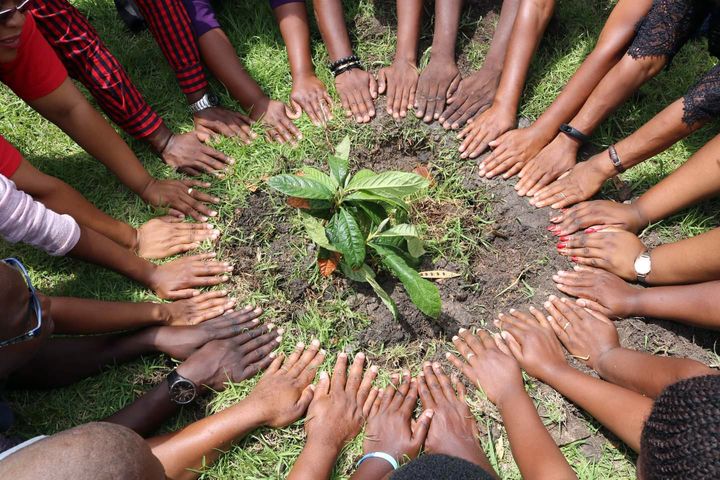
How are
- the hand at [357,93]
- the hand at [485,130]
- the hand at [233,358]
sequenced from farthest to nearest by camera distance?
the hand at [357,93], the hand at [485,130], the hand at [233,358]

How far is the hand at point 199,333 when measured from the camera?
2.02 m

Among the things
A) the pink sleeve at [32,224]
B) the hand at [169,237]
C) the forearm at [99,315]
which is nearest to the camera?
the pink sleeve at [32,224]

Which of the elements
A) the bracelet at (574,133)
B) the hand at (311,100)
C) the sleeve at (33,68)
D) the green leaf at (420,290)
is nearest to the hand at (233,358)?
the green leaf at (420,290)

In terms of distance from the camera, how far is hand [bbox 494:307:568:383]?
1973mm

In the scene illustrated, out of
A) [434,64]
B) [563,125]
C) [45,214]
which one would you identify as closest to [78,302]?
[45,214]

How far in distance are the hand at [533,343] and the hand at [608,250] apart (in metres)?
0.31

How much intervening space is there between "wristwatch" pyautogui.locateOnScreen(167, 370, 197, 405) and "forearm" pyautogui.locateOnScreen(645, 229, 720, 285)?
6.11 feet

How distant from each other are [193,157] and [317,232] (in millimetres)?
889

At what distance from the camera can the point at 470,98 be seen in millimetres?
2426

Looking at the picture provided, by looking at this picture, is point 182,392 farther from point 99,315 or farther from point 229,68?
point 229,68

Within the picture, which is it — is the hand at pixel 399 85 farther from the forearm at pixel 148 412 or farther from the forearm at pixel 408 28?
the forearm at pixel 148 412

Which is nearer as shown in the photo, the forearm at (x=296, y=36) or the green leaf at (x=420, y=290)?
the green leaf at (x=420, y=290)

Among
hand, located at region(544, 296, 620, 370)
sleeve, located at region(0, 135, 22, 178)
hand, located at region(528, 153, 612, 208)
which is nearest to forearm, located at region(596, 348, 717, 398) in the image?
hand, located at region(544, 296, 620, 370)

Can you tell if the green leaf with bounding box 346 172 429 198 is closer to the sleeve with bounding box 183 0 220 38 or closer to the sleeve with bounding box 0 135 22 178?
the sleeve with bounding box 0 135 22 178
